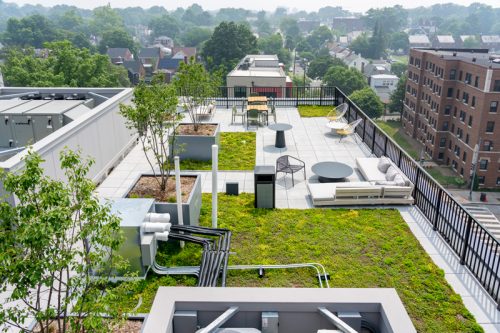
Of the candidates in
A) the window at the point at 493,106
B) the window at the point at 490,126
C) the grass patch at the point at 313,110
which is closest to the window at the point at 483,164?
the window at the point at 490,126

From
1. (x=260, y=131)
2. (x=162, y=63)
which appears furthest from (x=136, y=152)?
(x=162, y=63)

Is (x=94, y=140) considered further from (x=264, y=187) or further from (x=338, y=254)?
(x=338, y=254)

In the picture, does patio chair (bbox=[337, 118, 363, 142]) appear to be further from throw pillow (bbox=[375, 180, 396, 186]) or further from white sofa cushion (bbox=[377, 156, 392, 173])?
throw pillow (bbox=[375, 180, 396, 186])

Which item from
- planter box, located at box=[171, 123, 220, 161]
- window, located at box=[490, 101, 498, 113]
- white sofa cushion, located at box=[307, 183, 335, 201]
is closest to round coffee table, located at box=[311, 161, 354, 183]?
white sofa cushion, located at box=[307, 183, 335, 201]

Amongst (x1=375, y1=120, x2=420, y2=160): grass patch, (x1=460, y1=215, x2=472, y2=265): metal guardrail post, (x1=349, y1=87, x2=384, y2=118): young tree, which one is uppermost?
(x1=460, y1=215, x2=472, y2=265): metal guardrail post

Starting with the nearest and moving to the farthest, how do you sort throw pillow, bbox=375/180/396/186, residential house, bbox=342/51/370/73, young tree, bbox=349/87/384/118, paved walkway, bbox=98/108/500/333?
paved walkway, bbox=98/108/500/333 < throw pillow, bbox=375/180/396/186 < young tree, bbox=349/87/384/118 < residential house, bbox=342/51/370/73

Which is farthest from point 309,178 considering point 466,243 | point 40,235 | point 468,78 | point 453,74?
point 453,74

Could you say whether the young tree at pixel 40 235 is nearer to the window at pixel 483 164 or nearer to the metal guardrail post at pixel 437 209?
the metal guardrail post at pixel 437 209
